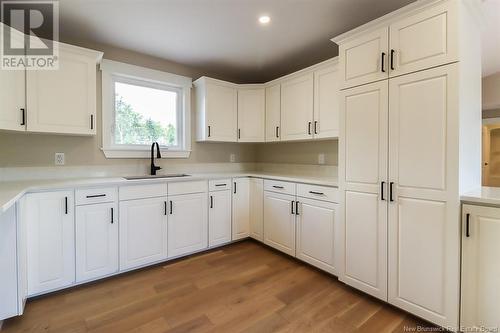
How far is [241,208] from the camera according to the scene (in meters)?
3.18

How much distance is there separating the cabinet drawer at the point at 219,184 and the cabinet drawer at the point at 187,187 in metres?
0.07

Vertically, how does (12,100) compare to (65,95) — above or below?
below

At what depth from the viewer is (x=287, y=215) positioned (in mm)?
2734

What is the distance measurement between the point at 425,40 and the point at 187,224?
8.81 ft

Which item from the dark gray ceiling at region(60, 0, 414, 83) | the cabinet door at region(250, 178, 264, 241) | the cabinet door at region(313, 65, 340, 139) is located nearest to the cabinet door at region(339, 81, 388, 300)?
the cabinet door at region(313, 65, 340, 139)

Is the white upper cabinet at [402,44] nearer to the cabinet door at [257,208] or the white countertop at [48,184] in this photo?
the white countertop at [48,184]

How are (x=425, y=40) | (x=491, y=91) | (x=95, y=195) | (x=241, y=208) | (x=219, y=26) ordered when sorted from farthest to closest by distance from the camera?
(x=491, y=91), (x=241, y=208), (x=219, y=26), (x=95, y=195), (x=425, y=40)

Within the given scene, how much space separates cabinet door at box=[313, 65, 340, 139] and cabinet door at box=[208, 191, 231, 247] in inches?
53.9

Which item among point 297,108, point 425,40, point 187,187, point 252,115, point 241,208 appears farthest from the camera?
point 252,115

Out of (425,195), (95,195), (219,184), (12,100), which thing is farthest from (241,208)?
(12,100)

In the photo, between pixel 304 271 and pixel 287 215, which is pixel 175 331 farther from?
pixel 287 215

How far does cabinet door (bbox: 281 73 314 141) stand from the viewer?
2781 millimetres

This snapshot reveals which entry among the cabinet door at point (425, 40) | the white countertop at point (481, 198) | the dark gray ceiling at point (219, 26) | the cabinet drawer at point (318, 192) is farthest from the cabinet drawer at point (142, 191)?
the white countertop at point (481, 198)

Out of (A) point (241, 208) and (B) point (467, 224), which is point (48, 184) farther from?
(B) point (467, 224)
